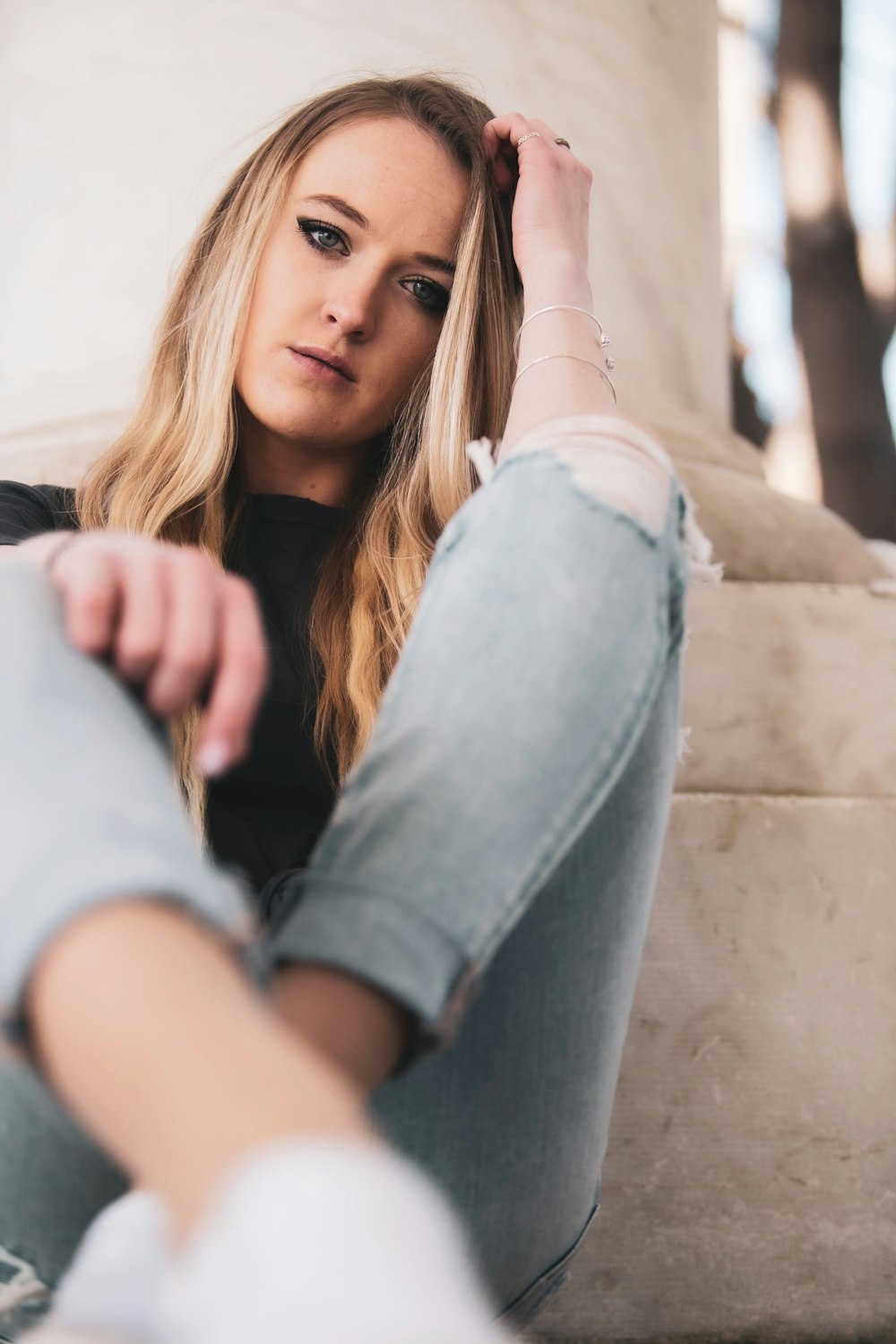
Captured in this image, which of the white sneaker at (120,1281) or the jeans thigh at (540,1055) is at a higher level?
the white sneaker at (120,1281)

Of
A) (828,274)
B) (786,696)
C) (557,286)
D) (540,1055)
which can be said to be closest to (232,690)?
(540,1055)

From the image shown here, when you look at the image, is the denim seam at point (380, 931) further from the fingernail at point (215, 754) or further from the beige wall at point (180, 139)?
the beige wall at point (180, 139)

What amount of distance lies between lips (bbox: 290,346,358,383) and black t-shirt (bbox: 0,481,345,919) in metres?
0.13

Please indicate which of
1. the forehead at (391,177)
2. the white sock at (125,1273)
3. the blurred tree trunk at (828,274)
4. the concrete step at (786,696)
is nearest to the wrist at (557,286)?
the forehead at (391,177)

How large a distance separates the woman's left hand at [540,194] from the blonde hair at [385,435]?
0.09ft

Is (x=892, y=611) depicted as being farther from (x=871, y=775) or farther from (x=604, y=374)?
(x=604, y=374)

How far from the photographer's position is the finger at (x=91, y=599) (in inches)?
15.7

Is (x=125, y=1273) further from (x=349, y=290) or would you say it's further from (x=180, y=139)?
(x=180, y=139)

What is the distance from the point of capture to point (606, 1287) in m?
0.85

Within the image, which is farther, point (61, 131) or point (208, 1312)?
point (61, 131)

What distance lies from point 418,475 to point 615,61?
1.10 m

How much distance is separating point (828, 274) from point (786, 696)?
10.3 feet

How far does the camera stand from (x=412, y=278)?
107 centimetres

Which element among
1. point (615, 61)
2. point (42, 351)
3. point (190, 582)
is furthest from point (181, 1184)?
point (615, 61)
